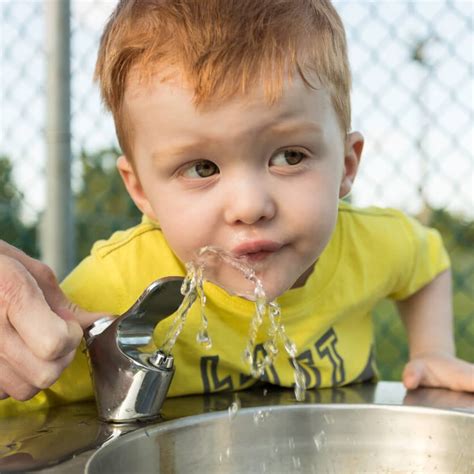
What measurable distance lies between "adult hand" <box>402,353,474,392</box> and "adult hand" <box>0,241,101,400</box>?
0.43 metres

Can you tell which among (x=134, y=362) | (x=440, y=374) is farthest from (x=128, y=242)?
(x=440, y=374)

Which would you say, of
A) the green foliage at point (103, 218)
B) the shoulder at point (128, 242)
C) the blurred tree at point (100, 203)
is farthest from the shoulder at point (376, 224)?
the blurred tree at point (100, 203)

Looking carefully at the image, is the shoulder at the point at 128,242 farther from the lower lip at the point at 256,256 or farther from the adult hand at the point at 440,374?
the adult hand at the point at 440,374

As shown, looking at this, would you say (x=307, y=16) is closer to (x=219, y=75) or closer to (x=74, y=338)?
(x=219, y=75)

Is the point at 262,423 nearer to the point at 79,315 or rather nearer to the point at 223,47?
the point at 79,315

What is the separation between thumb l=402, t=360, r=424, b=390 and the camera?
921mm

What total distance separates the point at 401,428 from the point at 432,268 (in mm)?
436

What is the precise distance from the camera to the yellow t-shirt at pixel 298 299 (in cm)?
89

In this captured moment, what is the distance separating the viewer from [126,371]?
27.7 inches

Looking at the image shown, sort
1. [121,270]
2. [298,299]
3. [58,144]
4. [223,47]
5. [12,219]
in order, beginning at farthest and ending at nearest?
[12,219] → [58,144] → [298,299] → [121,270] → [223,47]

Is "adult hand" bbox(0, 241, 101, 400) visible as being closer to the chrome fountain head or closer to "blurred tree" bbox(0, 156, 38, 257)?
the chrome fountain head

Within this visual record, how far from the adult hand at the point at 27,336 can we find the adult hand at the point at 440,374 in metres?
0.43

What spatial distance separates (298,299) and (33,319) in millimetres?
447

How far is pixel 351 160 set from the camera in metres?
0.98
